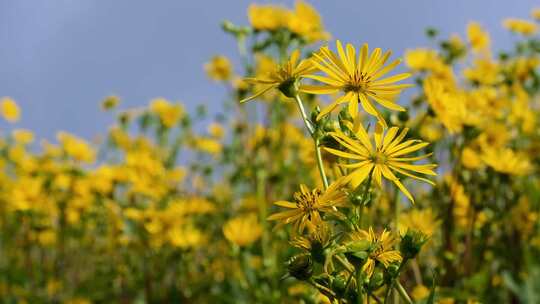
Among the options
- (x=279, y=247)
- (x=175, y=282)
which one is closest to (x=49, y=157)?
(x=175, y=282)

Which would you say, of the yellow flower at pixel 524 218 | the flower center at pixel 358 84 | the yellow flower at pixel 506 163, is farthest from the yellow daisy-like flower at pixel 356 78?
the yellow flower at pixel 524 218

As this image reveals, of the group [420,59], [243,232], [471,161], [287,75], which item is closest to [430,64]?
[420,59]

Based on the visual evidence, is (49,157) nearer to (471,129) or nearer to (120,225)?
(120,225)

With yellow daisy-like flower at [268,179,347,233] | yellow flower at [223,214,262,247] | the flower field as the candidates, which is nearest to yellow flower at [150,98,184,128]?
the flower field

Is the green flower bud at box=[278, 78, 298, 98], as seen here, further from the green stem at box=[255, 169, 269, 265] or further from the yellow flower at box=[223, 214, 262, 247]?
the yellow flower at box=[223, 214, 262, 247]

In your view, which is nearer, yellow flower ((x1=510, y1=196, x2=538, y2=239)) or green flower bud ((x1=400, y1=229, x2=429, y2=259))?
green flower bud ((x1=400, y1=229, x2=429, y2=259))

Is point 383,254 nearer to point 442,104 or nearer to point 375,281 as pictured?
point 375,281

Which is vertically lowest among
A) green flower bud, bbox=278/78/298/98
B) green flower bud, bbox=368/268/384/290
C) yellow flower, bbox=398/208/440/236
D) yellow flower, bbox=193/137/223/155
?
green flower bud, bbox=368/268/384/290
